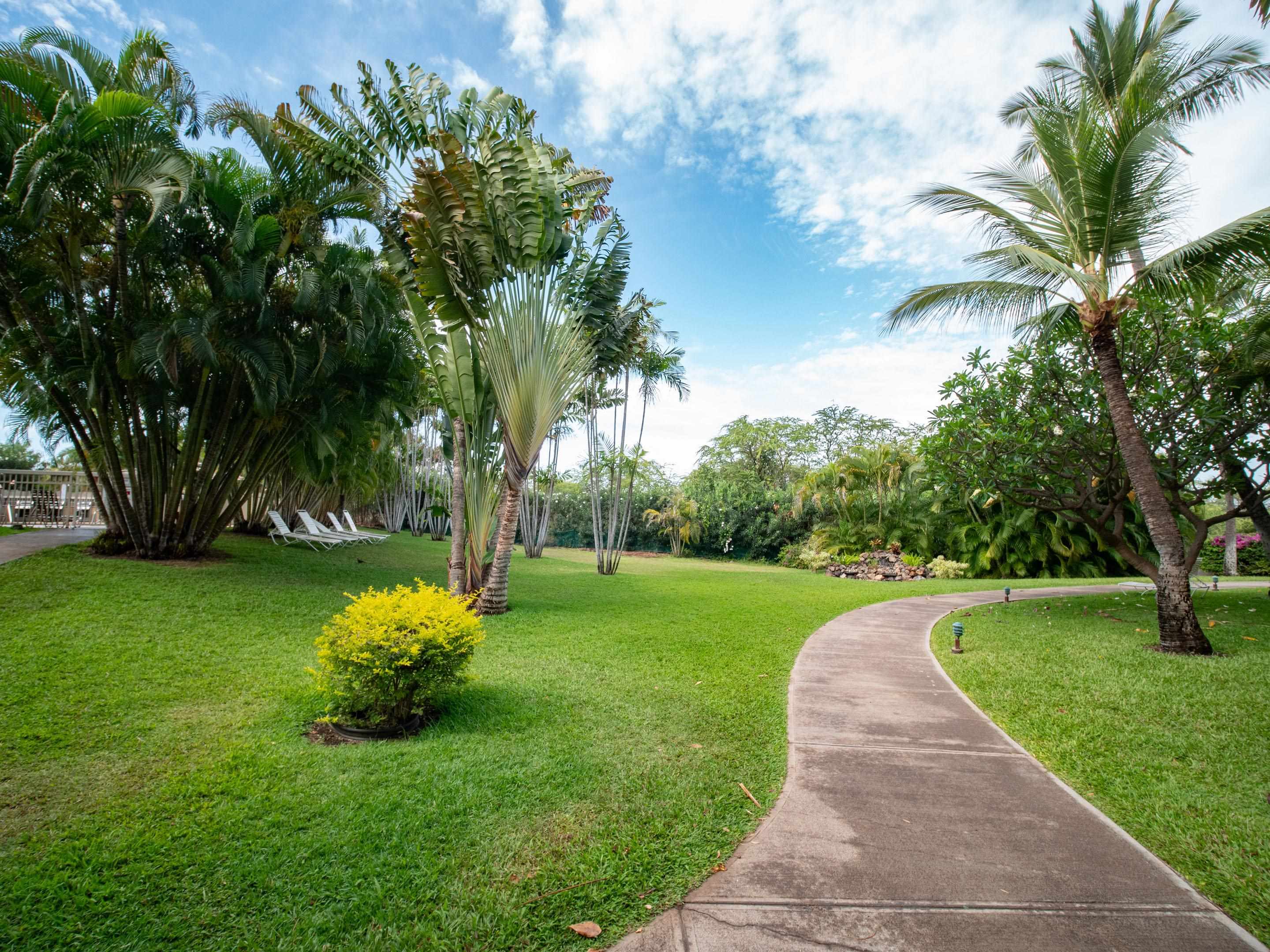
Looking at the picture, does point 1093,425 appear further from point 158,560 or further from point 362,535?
point 362,535

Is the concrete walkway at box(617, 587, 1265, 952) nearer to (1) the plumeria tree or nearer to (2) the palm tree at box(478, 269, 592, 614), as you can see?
(2) the palm tree at box(478, 269, 592, 614)

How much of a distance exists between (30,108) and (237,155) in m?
2.43

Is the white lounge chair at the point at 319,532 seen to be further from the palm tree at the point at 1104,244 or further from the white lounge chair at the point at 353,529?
the palm tree at the point at 1104,244

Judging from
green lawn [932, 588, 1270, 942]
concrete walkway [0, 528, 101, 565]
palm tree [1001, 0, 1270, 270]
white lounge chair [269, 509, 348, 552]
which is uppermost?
palm tree [1001, 0, 1270, 270]

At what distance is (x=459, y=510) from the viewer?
31.5 ft

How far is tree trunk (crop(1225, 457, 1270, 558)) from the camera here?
30.3 feet

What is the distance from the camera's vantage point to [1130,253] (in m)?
8.27

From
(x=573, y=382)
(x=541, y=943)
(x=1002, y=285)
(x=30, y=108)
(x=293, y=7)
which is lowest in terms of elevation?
(x=541, y=943)

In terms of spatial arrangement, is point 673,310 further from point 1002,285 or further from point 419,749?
point 419,749

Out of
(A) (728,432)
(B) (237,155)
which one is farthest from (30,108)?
(A) (728,432)

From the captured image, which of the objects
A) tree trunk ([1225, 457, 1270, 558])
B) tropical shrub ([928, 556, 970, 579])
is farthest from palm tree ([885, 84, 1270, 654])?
tropical shrub ([928, 556, 970, 579])

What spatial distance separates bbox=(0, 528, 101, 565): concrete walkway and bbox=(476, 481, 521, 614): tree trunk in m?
7.07

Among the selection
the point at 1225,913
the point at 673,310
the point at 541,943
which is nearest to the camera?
the point at 541,943

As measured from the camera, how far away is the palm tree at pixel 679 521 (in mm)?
27172
